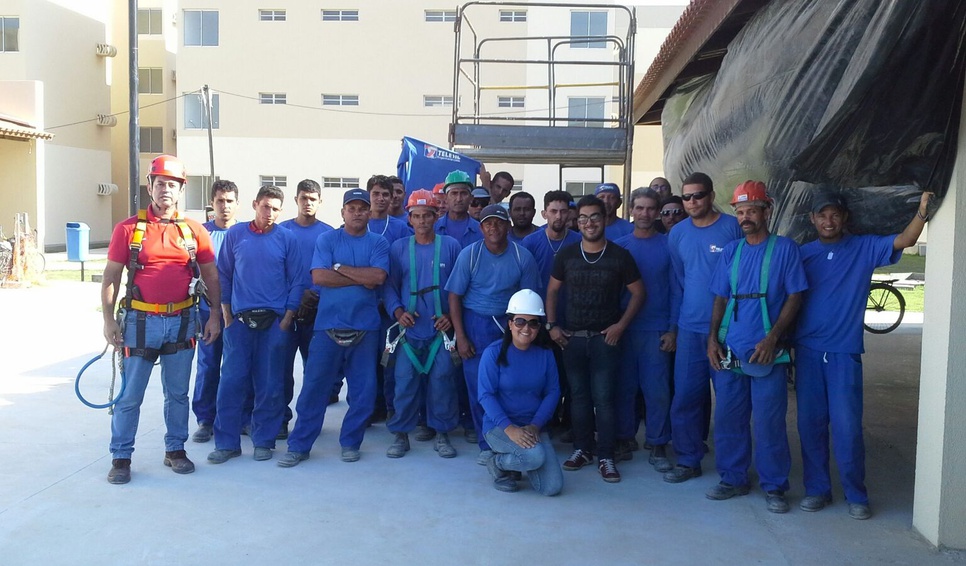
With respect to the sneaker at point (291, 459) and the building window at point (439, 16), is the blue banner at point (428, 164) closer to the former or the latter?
the sneaker at point (291, 459)

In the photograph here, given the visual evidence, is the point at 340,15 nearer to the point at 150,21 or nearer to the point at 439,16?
the point at 439,16

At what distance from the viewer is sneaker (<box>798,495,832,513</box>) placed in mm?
4773

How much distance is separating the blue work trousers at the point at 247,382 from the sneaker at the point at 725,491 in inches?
109

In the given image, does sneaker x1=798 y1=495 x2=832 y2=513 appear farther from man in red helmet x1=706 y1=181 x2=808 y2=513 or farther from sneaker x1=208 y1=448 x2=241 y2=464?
sneaker x1=208 y1=448 x2=241 y2=464

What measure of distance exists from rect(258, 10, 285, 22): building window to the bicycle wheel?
22.3m

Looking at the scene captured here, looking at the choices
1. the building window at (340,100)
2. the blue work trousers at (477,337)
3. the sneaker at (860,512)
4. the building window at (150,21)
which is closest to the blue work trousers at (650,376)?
the blue work trousers at (477,337)

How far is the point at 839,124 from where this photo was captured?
3729 mm

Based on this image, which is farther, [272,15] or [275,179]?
[275,179]

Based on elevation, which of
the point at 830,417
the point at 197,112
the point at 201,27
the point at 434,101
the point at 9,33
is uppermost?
the point at 201,27

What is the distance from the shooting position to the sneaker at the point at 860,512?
15.2 feet

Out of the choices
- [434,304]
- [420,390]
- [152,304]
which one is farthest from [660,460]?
[152,304]

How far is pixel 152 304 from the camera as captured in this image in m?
5.10

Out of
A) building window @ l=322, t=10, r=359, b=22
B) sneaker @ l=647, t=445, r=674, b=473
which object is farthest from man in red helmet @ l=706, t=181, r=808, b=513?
building window @ l=322, t=10, r=359, b=22

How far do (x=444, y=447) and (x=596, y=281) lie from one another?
1543 millimetres
